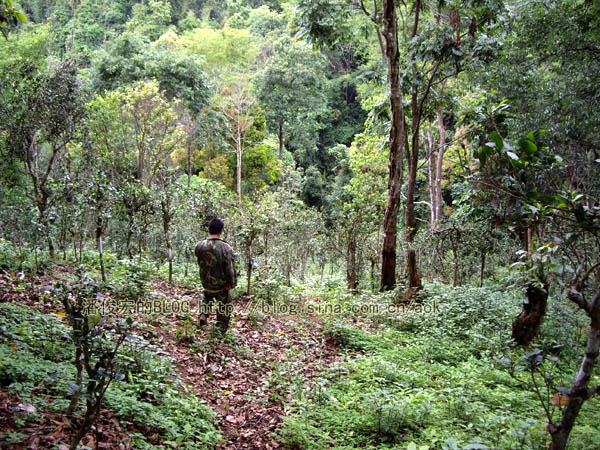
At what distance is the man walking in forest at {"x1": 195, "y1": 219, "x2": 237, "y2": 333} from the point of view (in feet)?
18.7

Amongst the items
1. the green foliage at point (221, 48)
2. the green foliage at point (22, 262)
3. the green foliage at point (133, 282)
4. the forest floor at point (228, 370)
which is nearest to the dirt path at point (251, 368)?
the forest floor at point (228, 370)

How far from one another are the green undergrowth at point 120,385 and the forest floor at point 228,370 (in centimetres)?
Answer: 7

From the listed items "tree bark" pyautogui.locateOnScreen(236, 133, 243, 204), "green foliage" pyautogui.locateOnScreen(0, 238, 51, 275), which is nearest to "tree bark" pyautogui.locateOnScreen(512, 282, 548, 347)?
"green foliage" pyautogui.locateOnScreen(0, 238, 51, 275)

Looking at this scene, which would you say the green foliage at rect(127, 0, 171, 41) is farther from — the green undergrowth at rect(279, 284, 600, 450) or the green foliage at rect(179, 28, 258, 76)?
the green undergrowth at rect(279, 284, 600, 450)

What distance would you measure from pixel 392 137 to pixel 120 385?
6.88 meters

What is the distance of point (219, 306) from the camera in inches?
A: 226

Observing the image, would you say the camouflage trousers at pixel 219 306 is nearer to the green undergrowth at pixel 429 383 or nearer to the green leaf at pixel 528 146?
the green undergrowth at pixel 429 383

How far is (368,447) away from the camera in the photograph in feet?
11.4

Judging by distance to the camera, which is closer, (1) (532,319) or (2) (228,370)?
(2) (228,370)

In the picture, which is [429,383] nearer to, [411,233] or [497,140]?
[497,140]

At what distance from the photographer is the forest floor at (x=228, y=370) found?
2.94 m

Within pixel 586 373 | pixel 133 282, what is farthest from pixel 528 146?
pixel 133 282

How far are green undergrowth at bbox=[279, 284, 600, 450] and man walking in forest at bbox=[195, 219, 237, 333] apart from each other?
1.70 metres

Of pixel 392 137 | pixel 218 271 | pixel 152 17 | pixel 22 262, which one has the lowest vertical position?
pixel 22 262
